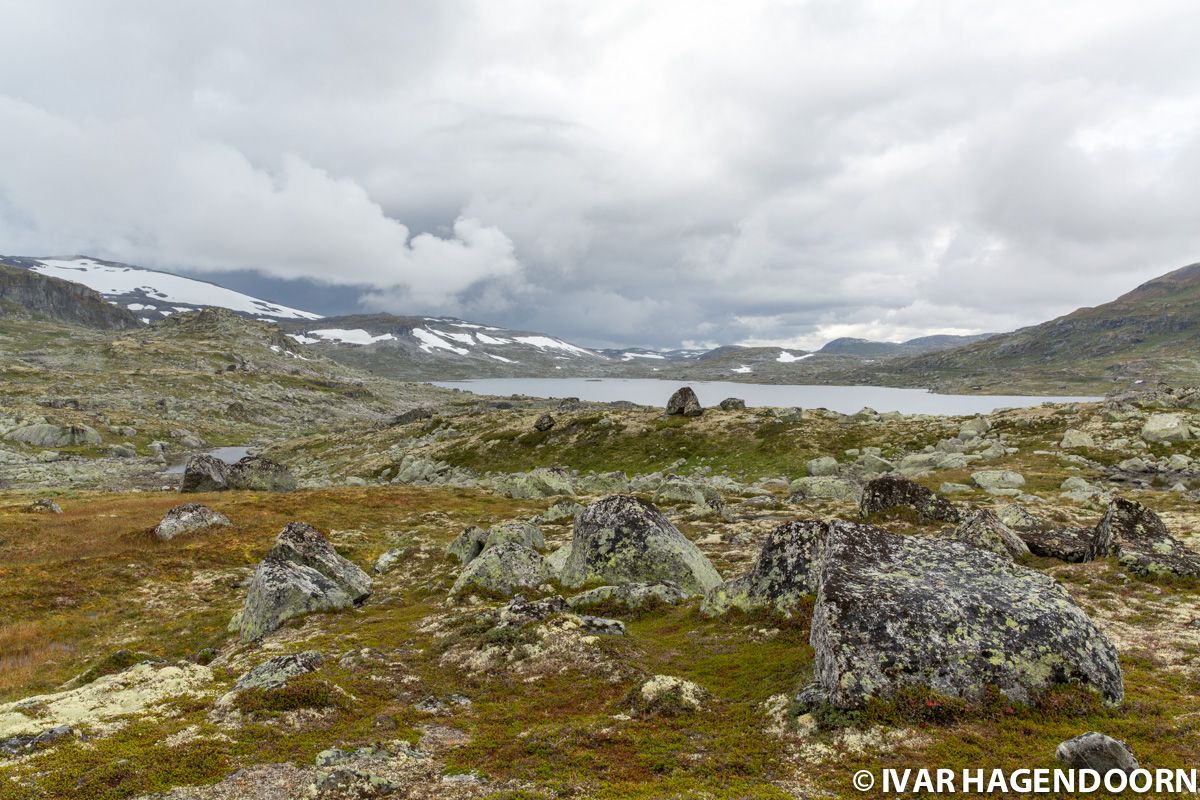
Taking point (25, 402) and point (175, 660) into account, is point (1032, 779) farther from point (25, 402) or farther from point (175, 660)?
point (25, 402)

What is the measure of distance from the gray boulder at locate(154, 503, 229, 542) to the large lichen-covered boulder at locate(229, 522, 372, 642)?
1757cm

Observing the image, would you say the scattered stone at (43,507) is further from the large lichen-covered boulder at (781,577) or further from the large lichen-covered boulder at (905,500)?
the large lichen-covered boulder at (905,500)

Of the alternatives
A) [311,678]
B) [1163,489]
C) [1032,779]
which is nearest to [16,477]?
[311,678]

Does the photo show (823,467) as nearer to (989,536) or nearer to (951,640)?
(989,536)

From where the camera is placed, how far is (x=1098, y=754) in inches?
328

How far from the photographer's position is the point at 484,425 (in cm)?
10256

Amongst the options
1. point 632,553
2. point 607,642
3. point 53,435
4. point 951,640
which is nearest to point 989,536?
point 632,553

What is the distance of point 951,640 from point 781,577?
6.39m

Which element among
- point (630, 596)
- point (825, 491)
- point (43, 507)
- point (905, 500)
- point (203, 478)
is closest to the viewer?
point (630, 596)

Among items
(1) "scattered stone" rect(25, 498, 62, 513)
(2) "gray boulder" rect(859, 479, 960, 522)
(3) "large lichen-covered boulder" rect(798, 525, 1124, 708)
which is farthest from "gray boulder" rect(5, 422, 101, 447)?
(3) "large lichen-covered boulder" rect(798, 525, 1124, 708)

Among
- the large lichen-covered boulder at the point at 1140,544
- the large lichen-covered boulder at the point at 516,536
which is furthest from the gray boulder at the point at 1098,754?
the large lichen-covered boulder at the point at 516,536

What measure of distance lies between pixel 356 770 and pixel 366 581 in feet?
58.2

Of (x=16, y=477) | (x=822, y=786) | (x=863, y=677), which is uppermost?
(x=863, y=677)

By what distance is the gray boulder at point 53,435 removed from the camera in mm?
97894
